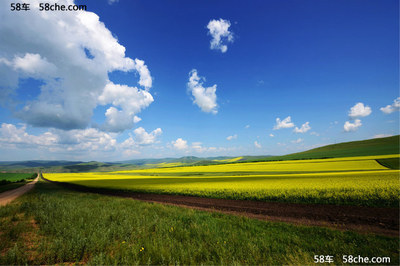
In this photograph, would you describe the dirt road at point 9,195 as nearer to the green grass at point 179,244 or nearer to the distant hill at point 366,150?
the green grass at point 179,244

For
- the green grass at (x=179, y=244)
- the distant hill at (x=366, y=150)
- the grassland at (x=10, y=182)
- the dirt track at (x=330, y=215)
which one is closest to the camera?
the green grass at (x=179, y=244)

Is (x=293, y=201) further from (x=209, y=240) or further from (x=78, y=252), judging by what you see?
(x=78, y=252)

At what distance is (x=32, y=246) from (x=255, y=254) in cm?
918

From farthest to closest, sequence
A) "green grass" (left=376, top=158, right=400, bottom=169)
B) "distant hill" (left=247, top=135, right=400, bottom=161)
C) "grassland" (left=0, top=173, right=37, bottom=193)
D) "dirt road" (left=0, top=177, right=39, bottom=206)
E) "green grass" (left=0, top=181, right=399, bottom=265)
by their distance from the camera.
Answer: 1. "distant hill" (left=247, top=135, right=400, bottom=161)
2. "grassland" (left=0, top=173, right=37, bottom=193)
3. "green grass" (left=376, top=158, right=400, bottom=169)
4. "dirt road" (left=0, top=177, right=39, bottom=206)
5. "green grass" (left=0, top=181, right=399, bottom=265)

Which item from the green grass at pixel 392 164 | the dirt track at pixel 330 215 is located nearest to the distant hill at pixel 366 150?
the green grass at pixel 392 164

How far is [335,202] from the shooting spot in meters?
12.5

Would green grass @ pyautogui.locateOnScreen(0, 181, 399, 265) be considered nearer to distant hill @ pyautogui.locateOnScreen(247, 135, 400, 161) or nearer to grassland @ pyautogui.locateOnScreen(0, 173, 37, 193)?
grassland @ pyautogui.locateOnScreen(0, 173, 37, 193)

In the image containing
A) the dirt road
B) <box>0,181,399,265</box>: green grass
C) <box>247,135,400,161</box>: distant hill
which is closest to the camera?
<box>0,181,399,265</box>: green grass

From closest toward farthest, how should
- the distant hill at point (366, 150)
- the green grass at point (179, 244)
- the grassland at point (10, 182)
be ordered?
the green grass at point (179, 244) → the grassland at point (10, 182) → the distant hill at point (366, 150)

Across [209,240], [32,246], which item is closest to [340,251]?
[209,240]

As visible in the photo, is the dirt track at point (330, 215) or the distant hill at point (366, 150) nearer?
the dirt track at point (330, 215)

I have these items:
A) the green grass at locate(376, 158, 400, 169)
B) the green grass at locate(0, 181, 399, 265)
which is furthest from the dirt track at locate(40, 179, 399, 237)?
the green grass at locate(376, 158, 400, 169)

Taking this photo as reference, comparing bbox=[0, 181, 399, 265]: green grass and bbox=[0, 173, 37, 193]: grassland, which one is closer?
bbox=[0, 181, 399, 265]: green grass

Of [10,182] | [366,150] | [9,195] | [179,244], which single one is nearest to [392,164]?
[366,150]
